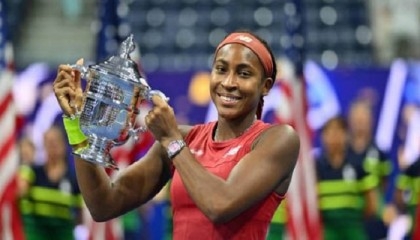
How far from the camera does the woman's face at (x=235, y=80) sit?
3074 mm

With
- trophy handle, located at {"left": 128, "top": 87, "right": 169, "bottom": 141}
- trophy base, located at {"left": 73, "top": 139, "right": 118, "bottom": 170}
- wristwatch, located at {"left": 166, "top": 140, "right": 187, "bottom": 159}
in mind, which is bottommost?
trophy base, located at {"left": 73, "top": 139, "right": 118, "bottom": 170}

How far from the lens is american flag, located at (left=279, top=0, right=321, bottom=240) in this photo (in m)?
6.57

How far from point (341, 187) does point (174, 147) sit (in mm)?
4190

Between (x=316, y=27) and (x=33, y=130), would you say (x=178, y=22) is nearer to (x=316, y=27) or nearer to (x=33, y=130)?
(x=316, y=27)

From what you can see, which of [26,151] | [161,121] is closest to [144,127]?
[161,121]

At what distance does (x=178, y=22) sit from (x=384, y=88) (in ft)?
14.6

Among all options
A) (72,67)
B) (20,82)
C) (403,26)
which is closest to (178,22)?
(403,26)

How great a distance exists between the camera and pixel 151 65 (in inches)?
425

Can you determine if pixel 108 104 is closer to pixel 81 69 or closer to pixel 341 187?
pixel 81 69

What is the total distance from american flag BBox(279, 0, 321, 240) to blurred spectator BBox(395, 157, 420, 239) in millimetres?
651

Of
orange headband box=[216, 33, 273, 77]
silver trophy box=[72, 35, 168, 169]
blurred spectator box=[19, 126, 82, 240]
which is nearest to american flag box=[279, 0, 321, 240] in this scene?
blurred spectator box=[19, 126, 82, 240]

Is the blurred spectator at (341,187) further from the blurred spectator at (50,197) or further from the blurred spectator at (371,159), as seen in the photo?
the blurred spectator at (50,197)

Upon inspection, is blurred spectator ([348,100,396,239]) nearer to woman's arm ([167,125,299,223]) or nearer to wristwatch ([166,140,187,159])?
woman's arm ([167,125,299,223])

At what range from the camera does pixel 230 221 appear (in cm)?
303
